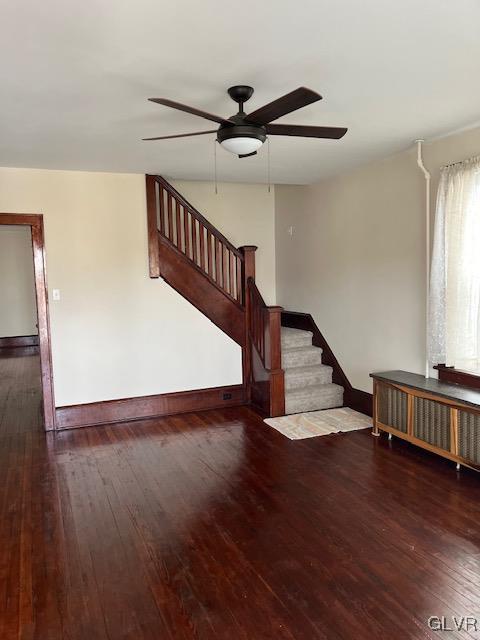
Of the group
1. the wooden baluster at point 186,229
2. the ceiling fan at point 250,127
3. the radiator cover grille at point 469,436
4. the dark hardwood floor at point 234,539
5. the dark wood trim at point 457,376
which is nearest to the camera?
the dark hardwood floor at point 234,539

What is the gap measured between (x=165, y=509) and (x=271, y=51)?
2.77 m

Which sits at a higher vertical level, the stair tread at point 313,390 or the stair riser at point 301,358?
the stair riser at point 301,358

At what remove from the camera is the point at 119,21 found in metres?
2.05

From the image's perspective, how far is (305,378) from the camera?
5.60 metres

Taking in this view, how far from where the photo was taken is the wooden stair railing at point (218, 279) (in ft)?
17.2

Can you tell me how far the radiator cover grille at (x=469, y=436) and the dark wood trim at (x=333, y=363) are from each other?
4.97 feet

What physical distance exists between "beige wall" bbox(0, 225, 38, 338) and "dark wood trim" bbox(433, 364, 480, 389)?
931 centimetres

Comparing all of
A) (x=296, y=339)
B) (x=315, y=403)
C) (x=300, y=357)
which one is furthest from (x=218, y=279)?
(x=315, y=403)

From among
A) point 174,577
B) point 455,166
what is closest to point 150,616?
point 174,577

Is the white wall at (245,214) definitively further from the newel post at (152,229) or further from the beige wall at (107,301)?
the beige wall at (107,301)

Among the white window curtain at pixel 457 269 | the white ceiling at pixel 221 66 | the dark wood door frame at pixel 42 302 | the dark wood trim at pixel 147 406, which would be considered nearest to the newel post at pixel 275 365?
the dark wood trim at pixel 147 406

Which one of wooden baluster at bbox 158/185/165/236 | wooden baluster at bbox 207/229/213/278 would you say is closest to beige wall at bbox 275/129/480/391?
wooden baluster at bbox 207/229/213/278

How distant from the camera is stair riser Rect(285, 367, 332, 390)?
218 inches

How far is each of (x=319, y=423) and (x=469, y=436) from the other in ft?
5.53
